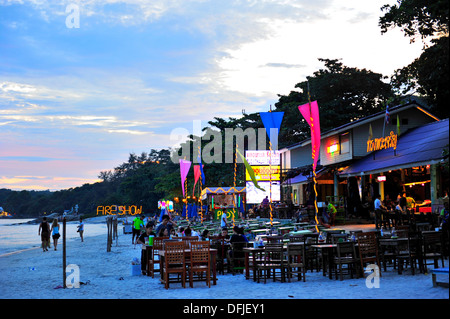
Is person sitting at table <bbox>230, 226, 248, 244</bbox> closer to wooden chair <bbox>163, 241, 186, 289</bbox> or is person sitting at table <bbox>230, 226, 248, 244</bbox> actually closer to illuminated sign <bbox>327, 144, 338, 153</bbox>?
wooden chair <bbox>163, 241, 186, 289</bbox>

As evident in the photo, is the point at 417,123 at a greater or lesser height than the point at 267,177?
greater

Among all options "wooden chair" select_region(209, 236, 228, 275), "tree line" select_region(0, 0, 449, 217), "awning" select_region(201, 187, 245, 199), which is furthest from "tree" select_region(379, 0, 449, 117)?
"awning" select_region(201, 187, 245, 199)

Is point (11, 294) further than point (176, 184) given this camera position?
No

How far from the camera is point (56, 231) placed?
1230 inches

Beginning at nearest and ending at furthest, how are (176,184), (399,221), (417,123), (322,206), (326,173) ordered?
1. (399,221)
2. (322,206)
3. (417,123)
4. (326,173)
5. (176,184)

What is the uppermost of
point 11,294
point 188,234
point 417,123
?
point 417,123

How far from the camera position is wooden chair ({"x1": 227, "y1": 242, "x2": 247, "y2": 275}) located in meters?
14.8

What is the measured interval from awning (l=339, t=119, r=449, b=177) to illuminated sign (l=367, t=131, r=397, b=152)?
1.25 ft

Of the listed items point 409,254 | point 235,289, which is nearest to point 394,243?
point 409,254

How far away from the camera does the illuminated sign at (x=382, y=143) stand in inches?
1086

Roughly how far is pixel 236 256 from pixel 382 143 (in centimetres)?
1684

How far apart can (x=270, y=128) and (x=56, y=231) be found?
1755 cm

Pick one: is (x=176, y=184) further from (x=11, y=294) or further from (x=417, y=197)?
(x=11, y=294)
